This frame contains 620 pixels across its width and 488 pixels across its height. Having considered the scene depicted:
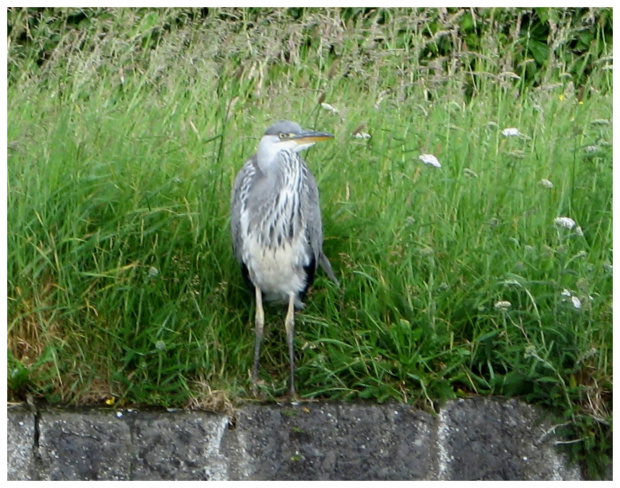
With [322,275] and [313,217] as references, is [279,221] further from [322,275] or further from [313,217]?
[322,275]

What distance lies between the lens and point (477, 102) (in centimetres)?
479

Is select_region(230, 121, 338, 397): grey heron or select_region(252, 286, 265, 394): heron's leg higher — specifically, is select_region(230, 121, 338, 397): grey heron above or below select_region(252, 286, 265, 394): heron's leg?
above

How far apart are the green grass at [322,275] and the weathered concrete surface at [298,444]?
9 centimetres

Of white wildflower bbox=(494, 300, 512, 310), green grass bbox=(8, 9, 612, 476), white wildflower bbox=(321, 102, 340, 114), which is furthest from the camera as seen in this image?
white wildflower bbox=(321, 102, 340, 114)

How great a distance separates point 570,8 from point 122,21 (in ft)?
7.72

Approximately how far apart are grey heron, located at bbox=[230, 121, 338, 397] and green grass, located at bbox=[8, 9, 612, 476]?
0.14m

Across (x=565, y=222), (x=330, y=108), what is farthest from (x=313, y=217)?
(x=565, y=222)

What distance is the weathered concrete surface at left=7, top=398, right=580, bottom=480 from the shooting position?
3.54 m

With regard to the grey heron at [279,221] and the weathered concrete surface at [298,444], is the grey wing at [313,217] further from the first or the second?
the weathered concrete surface at [298,444]

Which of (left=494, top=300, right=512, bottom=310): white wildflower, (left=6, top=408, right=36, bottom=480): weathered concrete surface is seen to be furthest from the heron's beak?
(left=6, top=408, right=36, bottom=480): weathered concrete surface

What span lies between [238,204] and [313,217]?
0.95 ft

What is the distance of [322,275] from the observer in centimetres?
386

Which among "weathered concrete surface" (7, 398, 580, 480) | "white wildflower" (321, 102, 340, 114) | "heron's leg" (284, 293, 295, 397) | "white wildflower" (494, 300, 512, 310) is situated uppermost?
"white wildflower" (321, 102, 340, 114)

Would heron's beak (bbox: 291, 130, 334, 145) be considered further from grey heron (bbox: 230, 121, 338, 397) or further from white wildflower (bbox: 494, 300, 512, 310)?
white wildflower (bbox: 494, 300, 512, 310)
